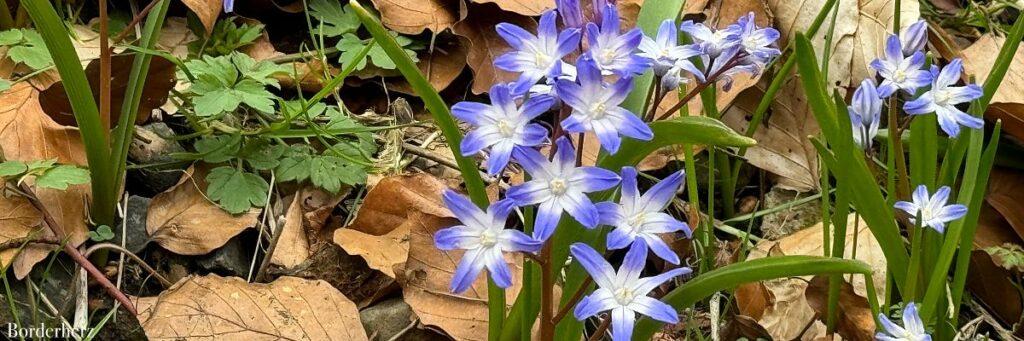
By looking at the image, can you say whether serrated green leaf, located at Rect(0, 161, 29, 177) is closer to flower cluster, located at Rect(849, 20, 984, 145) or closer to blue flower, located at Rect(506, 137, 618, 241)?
blue flower, located at Rect(506, 137, 618, 241)

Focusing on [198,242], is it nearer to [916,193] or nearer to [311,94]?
[311,94]

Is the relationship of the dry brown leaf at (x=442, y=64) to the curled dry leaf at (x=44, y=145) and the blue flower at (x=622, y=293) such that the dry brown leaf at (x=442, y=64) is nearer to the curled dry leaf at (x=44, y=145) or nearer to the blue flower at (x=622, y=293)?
the curled dry leaf at (x=44, y=145)

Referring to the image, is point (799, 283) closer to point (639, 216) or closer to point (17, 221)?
point (639, 216)

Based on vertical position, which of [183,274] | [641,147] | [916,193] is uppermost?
[641,147]

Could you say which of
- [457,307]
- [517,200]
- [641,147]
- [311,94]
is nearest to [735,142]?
[641,147]

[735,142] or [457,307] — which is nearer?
[735,142]
